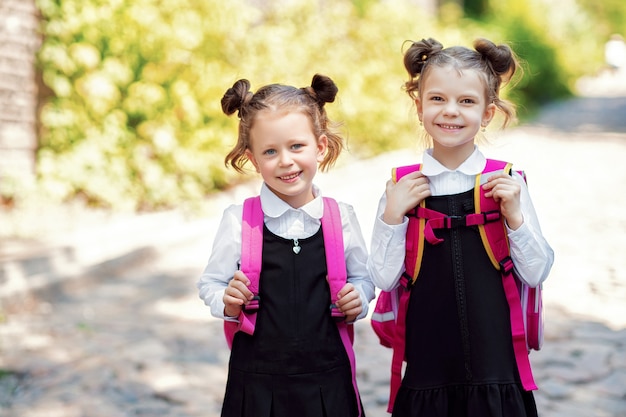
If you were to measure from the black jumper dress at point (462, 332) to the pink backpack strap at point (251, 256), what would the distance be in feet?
1.46

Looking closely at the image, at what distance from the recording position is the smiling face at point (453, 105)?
7.00 feet

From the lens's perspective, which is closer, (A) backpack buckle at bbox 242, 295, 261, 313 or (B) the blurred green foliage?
(A) backpack buckle at bbox 242, 295, 261, 313

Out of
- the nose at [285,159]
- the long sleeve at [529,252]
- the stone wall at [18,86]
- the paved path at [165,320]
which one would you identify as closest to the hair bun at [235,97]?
the nose at [285,159]

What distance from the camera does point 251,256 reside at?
7.20 feet

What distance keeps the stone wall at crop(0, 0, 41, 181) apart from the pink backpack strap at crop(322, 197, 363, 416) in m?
5.05

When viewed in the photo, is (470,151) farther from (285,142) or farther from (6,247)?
(6,247)

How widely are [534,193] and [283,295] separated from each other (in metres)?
6.51

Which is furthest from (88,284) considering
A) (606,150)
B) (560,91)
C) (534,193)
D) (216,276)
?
(560,91)

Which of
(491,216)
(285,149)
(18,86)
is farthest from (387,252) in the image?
(18,86)

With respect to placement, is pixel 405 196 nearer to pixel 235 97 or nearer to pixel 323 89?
pixel 323 89

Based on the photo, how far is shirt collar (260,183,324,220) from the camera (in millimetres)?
2246

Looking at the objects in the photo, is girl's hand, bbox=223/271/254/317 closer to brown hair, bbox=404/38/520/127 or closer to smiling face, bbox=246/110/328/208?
smiling face, bbox=246/110/328/208

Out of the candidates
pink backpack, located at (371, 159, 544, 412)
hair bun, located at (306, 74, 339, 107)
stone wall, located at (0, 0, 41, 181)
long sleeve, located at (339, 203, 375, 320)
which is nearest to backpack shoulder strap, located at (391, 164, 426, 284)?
pink backpack, located at (371, 159, 544, 412)

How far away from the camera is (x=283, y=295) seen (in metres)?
2.21
